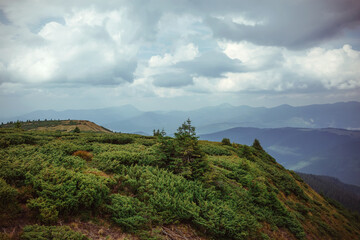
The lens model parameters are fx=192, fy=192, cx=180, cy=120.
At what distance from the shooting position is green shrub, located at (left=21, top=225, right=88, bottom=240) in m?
5.93

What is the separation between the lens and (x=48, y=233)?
6.22 meters

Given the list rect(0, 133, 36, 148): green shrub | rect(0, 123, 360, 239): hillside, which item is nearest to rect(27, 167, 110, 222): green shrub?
rect(0, 123, 360, 239): hillside

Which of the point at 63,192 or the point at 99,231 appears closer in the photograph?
the point at 99,231

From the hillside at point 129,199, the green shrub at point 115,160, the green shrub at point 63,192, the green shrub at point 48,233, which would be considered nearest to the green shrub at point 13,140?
the hillside at point 129,199

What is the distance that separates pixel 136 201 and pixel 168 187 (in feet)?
7.02

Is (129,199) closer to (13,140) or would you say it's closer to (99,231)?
(99,231)

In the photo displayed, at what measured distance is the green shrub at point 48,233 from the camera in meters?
5.93

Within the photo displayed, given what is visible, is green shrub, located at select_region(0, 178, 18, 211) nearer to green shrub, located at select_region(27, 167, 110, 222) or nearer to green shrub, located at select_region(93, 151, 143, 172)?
green shrub, located at select_region(27, 167, 110, 222)

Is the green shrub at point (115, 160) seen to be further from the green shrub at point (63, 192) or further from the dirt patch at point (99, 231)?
the dirt patch at point (99, 231)

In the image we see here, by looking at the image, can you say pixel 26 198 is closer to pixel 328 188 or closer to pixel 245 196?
pixel 245 196

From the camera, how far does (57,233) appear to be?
625 centimetres

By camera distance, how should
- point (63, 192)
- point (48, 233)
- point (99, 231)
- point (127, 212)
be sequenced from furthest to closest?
point (127, 212) < point (63, 192) < point (99, 231) < point (48, 233)

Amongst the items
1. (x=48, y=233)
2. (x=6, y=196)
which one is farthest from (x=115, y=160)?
(x=48, y=233)

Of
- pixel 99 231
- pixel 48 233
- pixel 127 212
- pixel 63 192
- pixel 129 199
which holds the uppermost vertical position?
pixel 63 192
